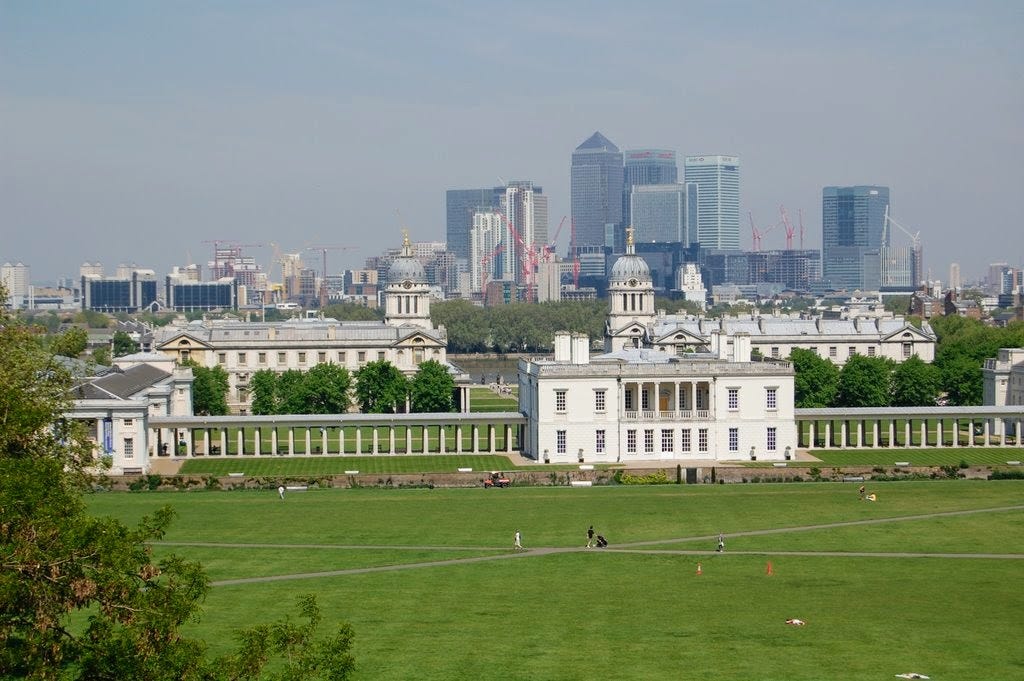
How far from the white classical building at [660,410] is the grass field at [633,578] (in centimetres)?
1538

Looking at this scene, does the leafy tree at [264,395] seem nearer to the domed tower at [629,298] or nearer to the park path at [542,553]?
the domed tower at [629,298]

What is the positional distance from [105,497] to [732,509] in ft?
95.0

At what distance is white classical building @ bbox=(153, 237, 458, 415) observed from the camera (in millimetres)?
144500

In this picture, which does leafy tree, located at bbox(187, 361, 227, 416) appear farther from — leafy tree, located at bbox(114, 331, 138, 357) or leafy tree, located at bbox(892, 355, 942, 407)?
leafy tree, located at bbox(114, 331, 138, 357)

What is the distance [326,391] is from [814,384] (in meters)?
32.4

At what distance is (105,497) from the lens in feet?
261

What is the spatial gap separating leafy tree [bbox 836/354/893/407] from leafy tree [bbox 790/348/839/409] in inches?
28.9

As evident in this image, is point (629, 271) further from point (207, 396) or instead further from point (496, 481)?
point (496, 481)

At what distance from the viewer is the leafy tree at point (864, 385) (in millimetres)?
112625

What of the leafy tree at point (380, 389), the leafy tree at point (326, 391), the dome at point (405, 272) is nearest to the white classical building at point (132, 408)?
the leafy tree at point (326, 391)

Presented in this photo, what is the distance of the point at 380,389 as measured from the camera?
118 m

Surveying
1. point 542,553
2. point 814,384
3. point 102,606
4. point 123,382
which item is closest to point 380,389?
point 123,382

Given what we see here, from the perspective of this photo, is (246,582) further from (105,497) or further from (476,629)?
(105,497)

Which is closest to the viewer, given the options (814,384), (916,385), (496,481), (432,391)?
(496,481)
